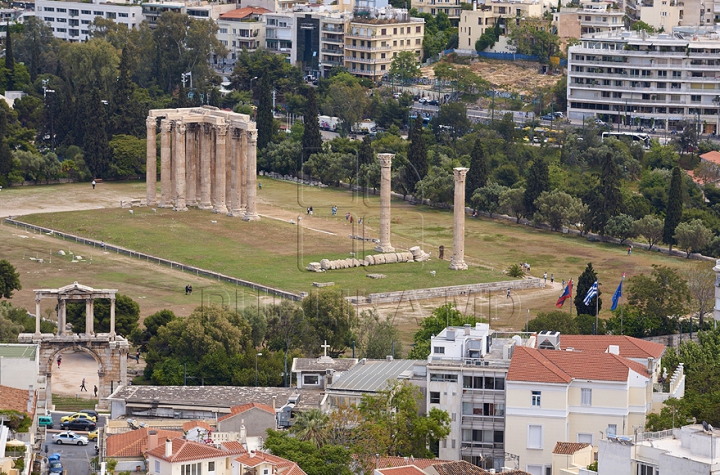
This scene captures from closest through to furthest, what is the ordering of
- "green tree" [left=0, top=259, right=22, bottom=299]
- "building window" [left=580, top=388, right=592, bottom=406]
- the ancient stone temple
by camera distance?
"building window" [left=580, top=388, right=592, bottom=406] < "green tree" [left=0, top=259, right=22, bottom=299] < the ancient stone temple

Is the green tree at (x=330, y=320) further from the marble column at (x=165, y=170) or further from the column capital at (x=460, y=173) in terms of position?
the marble column at (x=165, y=170)

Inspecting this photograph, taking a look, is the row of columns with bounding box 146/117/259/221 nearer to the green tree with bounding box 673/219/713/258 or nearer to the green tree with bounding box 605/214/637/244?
the green tree with bounding box 605/214/637/244

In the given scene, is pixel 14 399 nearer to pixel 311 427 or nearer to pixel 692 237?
pixel 311 427

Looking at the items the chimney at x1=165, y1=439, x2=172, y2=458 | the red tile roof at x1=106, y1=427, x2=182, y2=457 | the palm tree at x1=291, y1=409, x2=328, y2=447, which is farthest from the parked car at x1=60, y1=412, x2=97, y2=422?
the chimney at x1=165, y1=439, x2=172, y2=458

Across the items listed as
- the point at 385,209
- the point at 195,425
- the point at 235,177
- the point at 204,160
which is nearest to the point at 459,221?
the point at 385,209

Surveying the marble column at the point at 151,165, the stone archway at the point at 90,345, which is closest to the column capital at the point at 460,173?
the marble column at the point at 151,165
